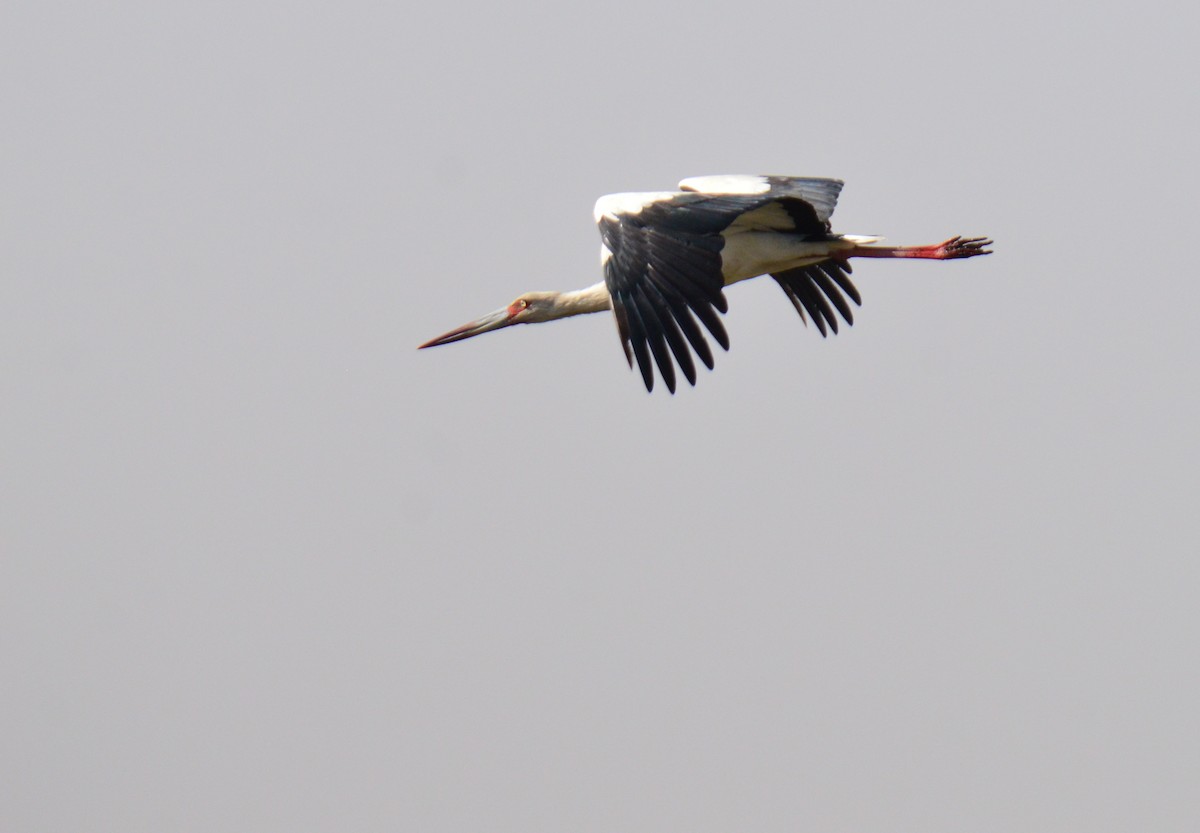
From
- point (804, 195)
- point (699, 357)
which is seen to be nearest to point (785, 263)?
point (804, 195)

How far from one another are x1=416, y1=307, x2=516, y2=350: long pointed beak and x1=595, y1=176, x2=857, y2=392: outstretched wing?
10.5 ft

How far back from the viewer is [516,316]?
62.6 feet

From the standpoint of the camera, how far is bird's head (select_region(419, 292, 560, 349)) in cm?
1886

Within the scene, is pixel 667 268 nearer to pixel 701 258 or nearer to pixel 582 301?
pixel 701 258

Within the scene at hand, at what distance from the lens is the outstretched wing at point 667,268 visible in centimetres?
1460

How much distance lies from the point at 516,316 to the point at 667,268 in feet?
14.1

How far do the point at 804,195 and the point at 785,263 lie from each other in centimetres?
85

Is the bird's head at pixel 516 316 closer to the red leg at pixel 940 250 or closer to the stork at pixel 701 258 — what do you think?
the stork at pixel 701 258

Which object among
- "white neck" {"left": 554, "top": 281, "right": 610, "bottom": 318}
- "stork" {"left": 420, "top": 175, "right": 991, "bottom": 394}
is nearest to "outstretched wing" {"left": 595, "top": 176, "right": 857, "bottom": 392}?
"stork" {"left": 420, "top": 175, "right": 991, "bottom": 394}

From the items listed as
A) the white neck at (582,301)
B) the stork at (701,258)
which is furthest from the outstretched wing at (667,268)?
the white neck at (582,301)

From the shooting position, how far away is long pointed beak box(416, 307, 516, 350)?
63.1 ft

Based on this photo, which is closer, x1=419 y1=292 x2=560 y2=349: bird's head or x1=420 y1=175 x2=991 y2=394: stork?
x1=420 y1=175 x2=991 y2=394: stork

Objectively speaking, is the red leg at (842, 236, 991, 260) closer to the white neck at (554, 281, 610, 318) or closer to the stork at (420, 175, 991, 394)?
the stork at (420, 175, 991, 394)

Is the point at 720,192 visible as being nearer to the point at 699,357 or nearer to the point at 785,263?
the point at 785,263
